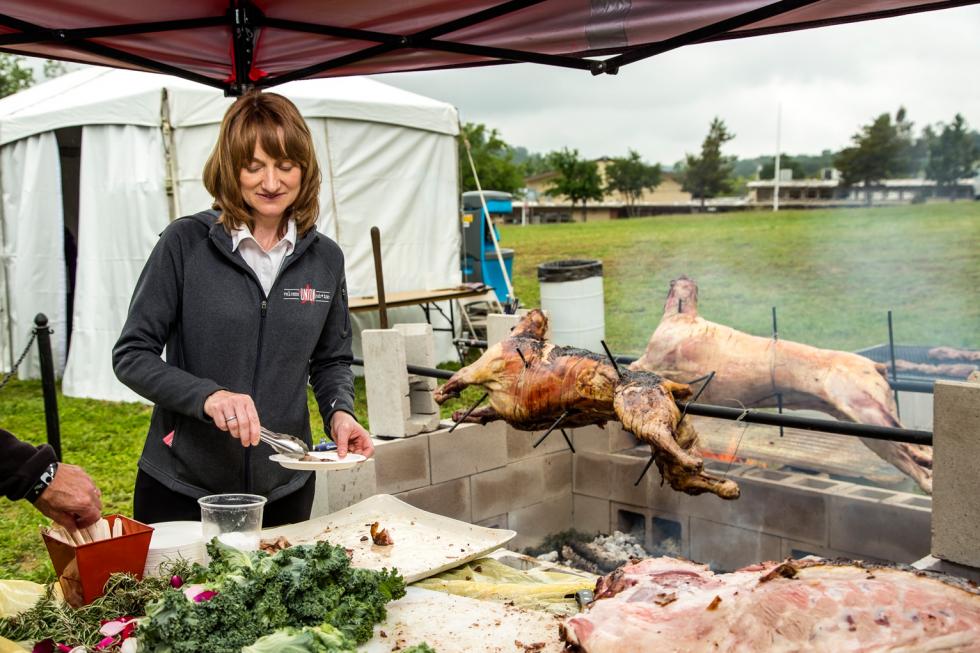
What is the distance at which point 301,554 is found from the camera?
2.35 meters

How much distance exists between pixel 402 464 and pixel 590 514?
4.95 feet

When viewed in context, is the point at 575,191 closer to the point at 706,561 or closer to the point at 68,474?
the point at 706,561

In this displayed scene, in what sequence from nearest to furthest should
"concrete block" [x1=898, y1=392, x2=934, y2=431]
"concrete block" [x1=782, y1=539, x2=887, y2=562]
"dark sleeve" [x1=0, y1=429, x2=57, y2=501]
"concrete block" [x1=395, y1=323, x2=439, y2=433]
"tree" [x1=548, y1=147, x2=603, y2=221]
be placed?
1. "dark sleeve" [x1=0, y1=429, x2=57, y2=501]
2. "concrete block" [x1=782, y1=539, x2=887, y2=562]
3. "concrete block" [x1=395, y1=323, x2=439, y2=433]
4. "concrete block" [x1=898, y1=392, x2=934, y2=431]
5. "tree" [x1=548, y1=147, x2=603, y2=221]

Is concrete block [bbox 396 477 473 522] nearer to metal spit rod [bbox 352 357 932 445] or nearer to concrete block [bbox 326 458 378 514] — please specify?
concrete block [bbox 326 458 378 514]

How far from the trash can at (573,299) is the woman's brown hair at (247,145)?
4527 millimetres

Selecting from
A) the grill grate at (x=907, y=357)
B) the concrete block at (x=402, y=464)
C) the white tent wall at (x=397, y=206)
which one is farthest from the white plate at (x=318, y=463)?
the white tent wall at (x=397, y=206)

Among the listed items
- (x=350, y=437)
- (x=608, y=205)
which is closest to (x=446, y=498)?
(x=350, y=437)

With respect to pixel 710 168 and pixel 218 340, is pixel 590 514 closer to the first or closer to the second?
pixel 218 340

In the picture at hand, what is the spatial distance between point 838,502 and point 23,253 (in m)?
10.2

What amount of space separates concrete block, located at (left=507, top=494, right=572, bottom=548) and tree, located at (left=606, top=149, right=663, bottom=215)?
1303 inches

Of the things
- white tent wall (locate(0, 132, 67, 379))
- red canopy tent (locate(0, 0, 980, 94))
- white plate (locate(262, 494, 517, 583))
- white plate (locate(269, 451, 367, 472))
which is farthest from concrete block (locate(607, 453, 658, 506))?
white tent wall (locate(0, 132, 67, 379))

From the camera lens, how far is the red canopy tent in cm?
305

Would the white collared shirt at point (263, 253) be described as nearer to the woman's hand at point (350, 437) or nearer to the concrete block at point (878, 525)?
the woman's hand at point (350, 437)

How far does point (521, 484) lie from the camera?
17.1ft
